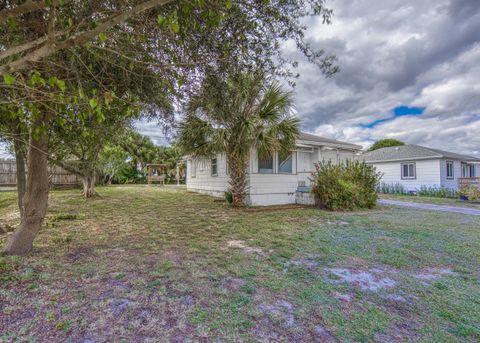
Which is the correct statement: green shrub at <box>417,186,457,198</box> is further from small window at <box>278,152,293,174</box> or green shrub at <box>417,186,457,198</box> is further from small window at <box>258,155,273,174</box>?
small window at <box>258,155,273,174</box>

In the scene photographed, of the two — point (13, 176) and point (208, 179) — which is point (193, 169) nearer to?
point (208, 179)

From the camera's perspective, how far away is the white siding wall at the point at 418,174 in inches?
584

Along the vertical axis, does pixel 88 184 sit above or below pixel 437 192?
above

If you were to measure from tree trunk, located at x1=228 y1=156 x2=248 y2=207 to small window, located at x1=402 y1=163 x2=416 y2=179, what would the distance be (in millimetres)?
13970

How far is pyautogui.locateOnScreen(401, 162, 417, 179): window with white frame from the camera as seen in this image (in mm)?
16103

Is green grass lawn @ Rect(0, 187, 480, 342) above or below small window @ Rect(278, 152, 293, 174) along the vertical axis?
below

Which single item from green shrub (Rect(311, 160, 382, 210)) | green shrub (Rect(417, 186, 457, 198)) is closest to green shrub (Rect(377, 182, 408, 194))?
green shrub (Rect(417, 186, 457, 198))

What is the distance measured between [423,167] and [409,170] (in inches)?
38.6

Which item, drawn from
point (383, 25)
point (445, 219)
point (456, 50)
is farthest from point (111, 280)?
point (456, 50)

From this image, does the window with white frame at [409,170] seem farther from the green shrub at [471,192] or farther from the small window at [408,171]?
the green shrub at [471,192]

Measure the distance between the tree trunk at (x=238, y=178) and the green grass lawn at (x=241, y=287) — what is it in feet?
11.9

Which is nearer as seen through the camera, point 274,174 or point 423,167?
point 274,174

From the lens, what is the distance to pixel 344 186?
8.55 metres

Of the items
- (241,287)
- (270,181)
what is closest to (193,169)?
(270,181)
